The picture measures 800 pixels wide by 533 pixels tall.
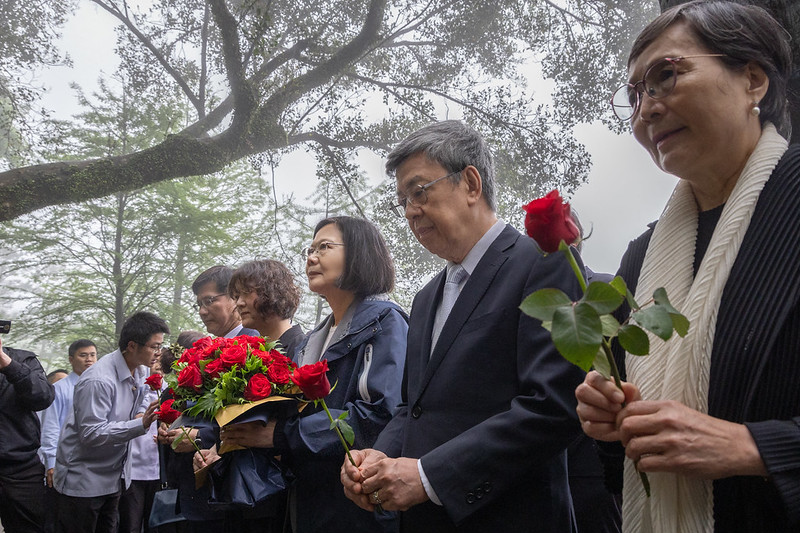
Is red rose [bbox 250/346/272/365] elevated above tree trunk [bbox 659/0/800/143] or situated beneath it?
situated beneath

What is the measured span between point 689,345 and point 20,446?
4.49 metres

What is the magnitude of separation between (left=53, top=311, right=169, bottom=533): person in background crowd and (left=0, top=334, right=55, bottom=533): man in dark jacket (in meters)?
0.20

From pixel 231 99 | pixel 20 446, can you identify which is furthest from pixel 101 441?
pixel 231 99

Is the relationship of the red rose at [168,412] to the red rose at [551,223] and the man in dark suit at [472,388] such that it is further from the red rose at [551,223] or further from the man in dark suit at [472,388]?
the red rose at [551,223]

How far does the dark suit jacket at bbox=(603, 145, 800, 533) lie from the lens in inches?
40.4

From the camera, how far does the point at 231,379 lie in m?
2.27

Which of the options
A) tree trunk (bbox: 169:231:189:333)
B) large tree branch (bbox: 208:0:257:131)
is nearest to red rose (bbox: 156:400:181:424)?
large tree branch (bbox: 208:0:257:131)

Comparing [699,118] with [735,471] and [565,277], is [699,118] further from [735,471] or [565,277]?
[735,471]

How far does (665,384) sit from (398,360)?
4.19 ft

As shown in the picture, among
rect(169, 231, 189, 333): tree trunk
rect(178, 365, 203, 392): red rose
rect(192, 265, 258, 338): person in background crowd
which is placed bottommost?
rect(178, 365, 203, 392): red rose

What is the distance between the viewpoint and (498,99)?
448 inches

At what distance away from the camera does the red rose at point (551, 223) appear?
93 cm

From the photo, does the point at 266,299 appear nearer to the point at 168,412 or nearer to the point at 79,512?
the point at 168,412

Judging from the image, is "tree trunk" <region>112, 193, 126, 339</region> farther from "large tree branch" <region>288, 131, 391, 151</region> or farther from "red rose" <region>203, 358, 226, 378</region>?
"red rose" <region>203, 358, 226, 378</region>
